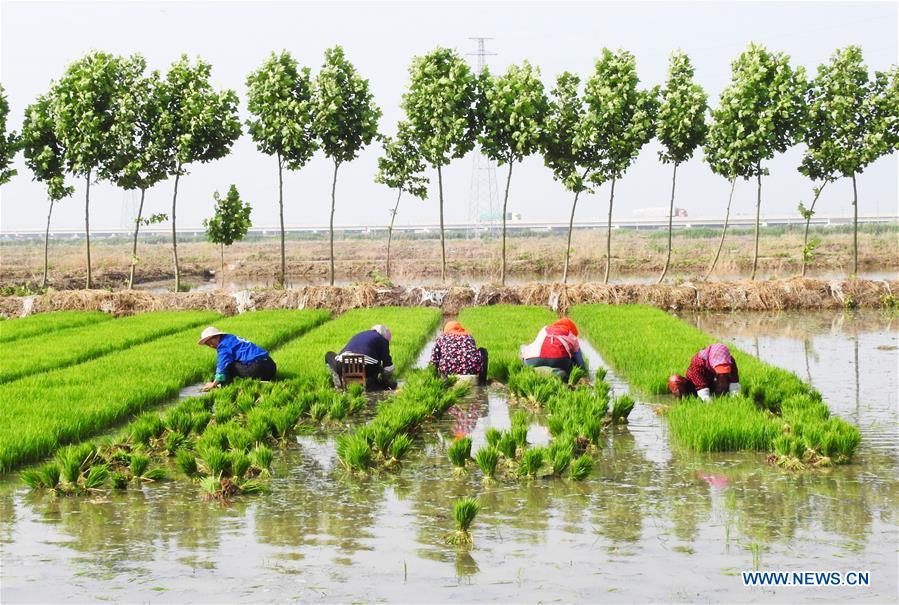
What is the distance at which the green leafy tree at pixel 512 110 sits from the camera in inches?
1289

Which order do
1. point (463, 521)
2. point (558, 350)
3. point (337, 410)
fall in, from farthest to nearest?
point (558, 350)
point (337, 410)
point (463, 521)

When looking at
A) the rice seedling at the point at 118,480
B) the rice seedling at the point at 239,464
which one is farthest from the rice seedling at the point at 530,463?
the rice seedling at the point at 118,480

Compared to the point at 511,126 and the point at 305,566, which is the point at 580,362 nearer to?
the point at 305,566

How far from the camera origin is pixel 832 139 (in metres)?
33.8

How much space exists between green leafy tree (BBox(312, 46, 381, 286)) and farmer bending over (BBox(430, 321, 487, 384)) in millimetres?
18050

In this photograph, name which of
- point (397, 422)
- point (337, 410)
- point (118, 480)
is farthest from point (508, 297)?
point (118, 480)

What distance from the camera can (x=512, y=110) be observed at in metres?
32.9

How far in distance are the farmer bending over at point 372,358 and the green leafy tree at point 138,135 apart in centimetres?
1995

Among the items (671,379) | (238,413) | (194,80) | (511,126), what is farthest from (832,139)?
(238,413)

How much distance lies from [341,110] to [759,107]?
43.1 ft

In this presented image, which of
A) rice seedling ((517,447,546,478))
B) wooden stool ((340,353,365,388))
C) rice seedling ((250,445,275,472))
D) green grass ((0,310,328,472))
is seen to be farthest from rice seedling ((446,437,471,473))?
wooden stool ((340,353,365,388))

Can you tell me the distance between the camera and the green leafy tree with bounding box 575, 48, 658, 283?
32906 mm

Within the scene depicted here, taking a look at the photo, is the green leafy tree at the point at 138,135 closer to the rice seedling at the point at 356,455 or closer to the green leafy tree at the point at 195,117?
the green leafy tree at the point at 195,117

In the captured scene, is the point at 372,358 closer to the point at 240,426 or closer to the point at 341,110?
the point at 240,426
